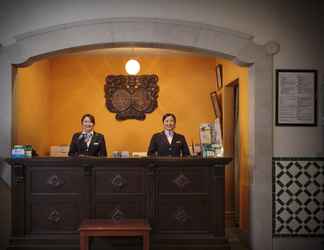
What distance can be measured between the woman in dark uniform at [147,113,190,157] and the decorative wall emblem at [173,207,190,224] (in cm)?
98

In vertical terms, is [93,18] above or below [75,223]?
above

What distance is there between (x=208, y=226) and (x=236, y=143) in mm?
2478

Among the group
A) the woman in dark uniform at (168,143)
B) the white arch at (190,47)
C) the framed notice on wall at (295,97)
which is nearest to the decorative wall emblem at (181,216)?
the white arch at (190,47)

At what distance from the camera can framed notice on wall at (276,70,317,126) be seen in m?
5.61

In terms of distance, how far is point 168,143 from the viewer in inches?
246

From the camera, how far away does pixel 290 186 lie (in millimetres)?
5570

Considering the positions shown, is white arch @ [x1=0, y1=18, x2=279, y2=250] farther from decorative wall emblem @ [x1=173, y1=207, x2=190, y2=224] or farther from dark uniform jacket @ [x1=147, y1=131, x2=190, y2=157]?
dark uniform jacket @ [x1=147, y1=131, x2=190, y2=157]

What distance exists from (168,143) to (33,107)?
263 centimetres

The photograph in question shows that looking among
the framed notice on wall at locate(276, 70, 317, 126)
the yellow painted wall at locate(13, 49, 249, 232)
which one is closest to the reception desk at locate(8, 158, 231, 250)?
the framed notice on wall at locate(276, 70, 317, 126)

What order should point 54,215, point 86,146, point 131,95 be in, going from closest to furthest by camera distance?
point 54,215, point 86,146, point 131,95

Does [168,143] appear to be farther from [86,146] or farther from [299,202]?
[299,202]

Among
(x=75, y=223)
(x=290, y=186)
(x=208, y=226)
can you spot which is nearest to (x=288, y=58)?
(x=290, y=186)

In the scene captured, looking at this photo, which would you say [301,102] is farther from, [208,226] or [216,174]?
[208,226]

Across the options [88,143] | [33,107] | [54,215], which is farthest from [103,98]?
[54,215]
